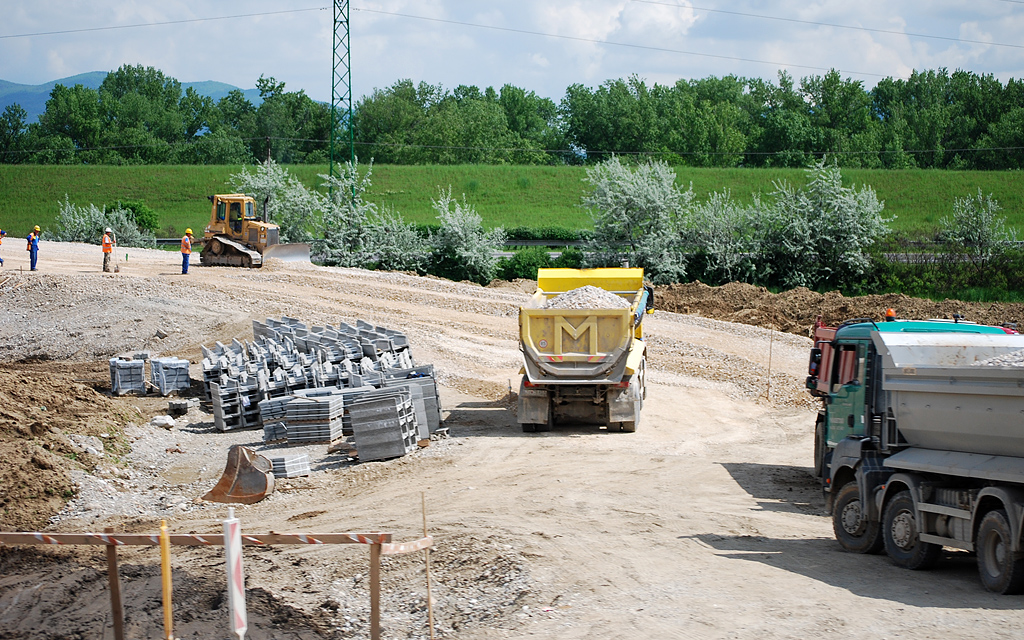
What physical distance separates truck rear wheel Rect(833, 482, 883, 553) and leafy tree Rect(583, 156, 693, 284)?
26505mm

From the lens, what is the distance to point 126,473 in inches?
568

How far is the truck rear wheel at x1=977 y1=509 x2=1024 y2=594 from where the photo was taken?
7.67 metres

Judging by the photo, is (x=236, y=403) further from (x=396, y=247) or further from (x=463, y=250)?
(x=396, y=247)

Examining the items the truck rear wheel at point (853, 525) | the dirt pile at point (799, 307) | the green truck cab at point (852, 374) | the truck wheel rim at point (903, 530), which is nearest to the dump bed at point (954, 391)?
the green truck cab at point (852, 374)

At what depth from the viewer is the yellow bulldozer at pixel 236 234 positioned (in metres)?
34.5

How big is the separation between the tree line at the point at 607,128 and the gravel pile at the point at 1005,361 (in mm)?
74837

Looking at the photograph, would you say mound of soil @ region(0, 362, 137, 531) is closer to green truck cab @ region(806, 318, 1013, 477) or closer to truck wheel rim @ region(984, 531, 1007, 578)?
green truck cab @ region(806, 318, 1013, 477)

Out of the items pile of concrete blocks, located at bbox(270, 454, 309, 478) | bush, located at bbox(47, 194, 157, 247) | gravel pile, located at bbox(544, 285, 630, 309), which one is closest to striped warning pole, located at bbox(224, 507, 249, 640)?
pile of concrete blocks, located at bbox(270, 454, 309, 478)

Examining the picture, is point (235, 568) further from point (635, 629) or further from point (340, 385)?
point (340, 385)

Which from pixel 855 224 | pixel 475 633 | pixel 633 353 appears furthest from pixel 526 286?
pixel 475 633

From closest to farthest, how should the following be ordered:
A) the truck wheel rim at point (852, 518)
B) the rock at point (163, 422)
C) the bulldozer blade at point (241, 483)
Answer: the truck wheel rim at point (852, 518) < the bulldozer blade at point (241, 483) < the rock at point (163, 422)

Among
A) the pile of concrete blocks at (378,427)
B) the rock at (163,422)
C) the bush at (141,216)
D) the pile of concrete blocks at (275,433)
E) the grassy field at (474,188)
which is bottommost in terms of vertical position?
the rock at (163,422)

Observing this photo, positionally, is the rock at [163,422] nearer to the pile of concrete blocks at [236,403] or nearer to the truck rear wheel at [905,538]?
the pile of concrete blocks at [236,403]

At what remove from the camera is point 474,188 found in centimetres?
7381
